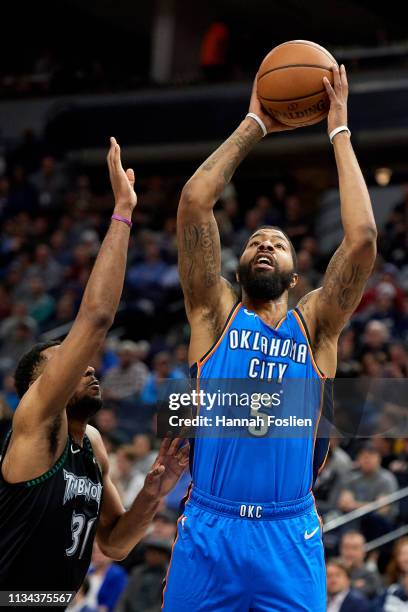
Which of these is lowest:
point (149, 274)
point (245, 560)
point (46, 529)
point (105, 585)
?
point (245, 560)

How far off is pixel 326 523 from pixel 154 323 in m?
6.07

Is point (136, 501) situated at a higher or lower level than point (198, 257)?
lower

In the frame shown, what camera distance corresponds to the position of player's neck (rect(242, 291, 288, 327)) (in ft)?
13.3

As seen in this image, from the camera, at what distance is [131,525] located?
4.52 metres

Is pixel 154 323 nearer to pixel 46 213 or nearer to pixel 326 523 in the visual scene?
pixel 46 213

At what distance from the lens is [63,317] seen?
14273 mm

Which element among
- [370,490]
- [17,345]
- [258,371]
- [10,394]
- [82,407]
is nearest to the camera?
[258,371]

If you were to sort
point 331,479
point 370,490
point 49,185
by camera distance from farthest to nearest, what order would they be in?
point 49,185 → point 331,479 → point 370,490

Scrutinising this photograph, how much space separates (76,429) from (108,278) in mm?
934

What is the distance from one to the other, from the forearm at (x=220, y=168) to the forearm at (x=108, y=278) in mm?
385

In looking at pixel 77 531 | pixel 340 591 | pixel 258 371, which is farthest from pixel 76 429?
pixel 340 591

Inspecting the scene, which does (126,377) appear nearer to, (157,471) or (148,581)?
(148,581)

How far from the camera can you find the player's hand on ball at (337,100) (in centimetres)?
412

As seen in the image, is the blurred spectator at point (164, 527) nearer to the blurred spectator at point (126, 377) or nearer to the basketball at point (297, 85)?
the blurred spectator at point (126, 377)
